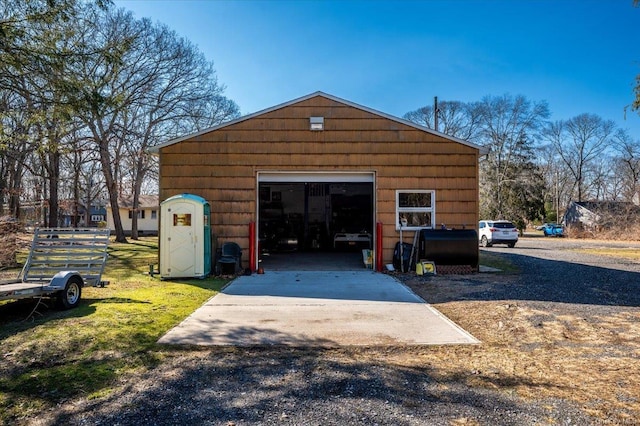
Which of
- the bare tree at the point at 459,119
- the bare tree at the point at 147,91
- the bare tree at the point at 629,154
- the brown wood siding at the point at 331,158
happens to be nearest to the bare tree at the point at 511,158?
the bare tree at the point at 459,119

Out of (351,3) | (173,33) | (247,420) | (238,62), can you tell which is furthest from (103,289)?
(173,33)

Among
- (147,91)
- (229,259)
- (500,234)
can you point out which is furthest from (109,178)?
(500,234)

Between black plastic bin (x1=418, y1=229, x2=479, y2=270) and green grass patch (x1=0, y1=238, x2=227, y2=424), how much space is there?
5.29 meters

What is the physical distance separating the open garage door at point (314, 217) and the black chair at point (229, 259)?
19.7 feet

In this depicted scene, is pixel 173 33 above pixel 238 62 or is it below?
above

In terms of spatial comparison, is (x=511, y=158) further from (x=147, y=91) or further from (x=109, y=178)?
(x=109, y=178)

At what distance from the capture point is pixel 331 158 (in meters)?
10.2

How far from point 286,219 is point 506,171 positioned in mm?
26051

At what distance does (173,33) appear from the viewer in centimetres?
2128

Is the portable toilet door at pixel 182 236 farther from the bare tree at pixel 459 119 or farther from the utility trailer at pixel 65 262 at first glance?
the bare tree at pixel 459 119

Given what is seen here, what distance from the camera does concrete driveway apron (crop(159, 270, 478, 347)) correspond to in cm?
452

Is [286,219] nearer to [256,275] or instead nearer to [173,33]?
[256,275]

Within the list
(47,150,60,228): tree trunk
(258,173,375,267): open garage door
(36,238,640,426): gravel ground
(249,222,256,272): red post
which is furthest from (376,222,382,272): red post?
(47,150,60,228): tree trunk

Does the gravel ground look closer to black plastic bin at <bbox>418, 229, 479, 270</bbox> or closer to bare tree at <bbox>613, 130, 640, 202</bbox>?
black plastic bin at <bbox>418, 229, 479, 270</bbox>
